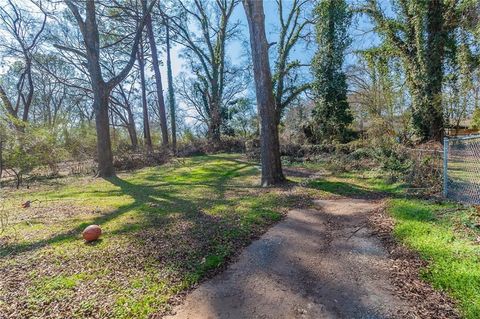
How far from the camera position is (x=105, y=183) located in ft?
28.5

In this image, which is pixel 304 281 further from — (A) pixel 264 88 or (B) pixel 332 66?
(B) pixel 332 66

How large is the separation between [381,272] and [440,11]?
13.1 meters

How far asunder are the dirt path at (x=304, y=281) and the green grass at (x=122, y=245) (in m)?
0.28

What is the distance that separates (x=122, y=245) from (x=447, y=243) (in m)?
4.15

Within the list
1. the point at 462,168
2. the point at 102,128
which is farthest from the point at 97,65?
the point at 462,168

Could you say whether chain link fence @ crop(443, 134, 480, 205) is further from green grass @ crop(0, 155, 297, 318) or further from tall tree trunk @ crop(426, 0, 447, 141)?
tall tree trunk @ crop(426, 0, 447, 141)

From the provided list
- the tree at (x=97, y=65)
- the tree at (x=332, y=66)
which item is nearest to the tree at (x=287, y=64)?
the tree at (x=332, y=66)

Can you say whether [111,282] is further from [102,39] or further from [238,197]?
[102,39]

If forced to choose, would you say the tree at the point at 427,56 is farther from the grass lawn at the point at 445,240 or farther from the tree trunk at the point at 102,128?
the tree trunk at the point at 102,128

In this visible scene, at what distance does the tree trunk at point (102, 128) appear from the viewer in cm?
938

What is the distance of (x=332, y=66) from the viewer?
15000 millimetres

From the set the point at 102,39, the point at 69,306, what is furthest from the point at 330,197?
the point at 102,39

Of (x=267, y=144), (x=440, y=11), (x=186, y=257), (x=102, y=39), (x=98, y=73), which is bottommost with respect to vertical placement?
(x=186, y=257)

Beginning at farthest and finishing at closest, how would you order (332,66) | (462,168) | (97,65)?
(332,66)
(97,65)
(462,168)
